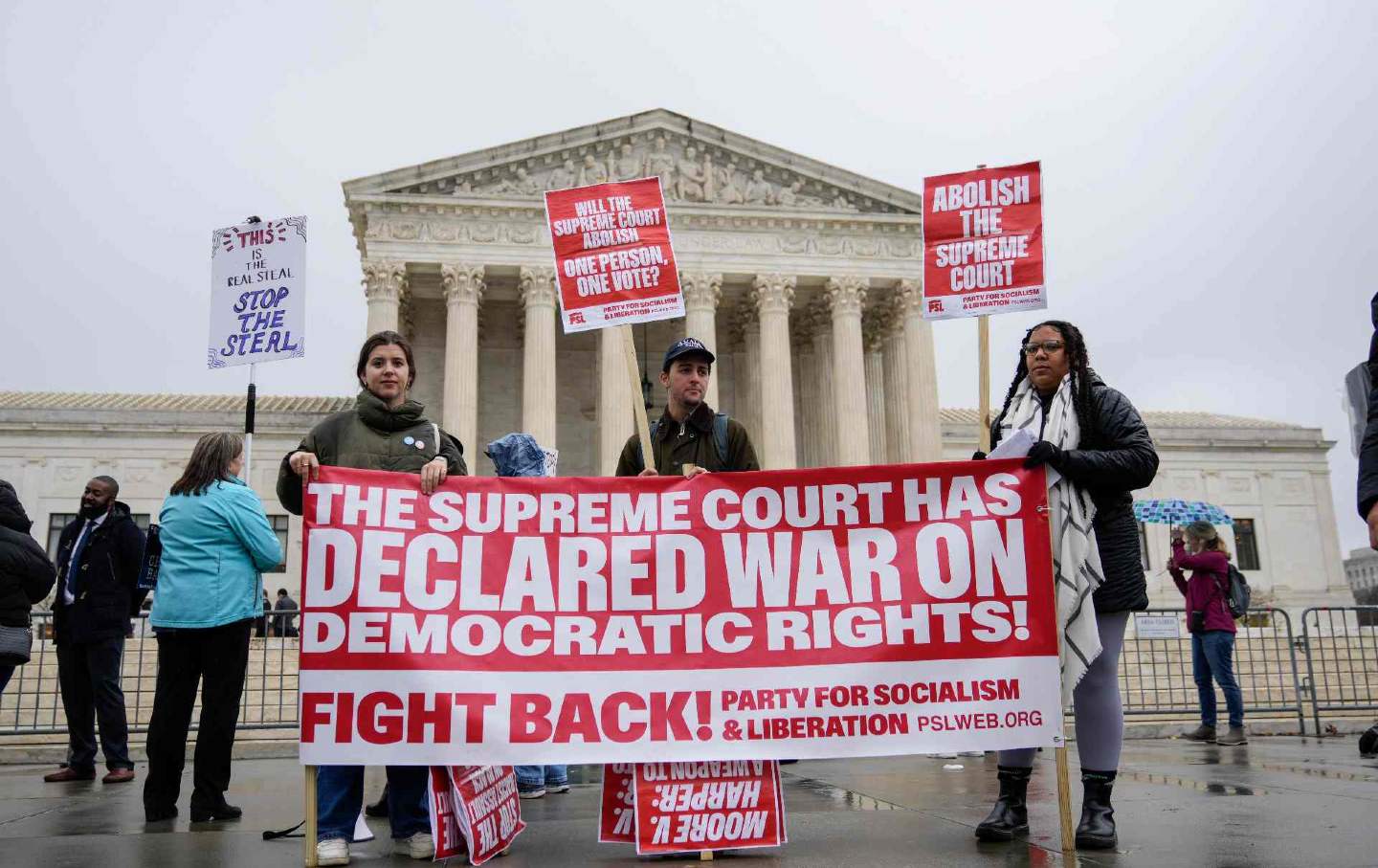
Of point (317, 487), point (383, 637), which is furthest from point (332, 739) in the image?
point (317, 487)

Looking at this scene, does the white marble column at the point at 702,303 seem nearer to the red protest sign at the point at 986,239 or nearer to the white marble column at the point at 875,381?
the white marble column at the point at 875,381

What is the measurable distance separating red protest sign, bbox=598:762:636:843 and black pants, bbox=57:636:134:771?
228 inches

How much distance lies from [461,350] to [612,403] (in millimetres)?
4906

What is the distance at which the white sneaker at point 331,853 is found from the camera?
15.1 feet

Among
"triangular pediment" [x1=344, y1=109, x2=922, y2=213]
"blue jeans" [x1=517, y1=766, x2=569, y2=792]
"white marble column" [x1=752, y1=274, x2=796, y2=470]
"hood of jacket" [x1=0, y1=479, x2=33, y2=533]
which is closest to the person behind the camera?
"blue jeans" [x1=517, y1=766, x2=569, y2=792]

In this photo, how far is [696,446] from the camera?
6.14 metres

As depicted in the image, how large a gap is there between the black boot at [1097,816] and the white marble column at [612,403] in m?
27.8

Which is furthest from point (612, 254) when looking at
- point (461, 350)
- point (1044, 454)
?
point (461, 350)

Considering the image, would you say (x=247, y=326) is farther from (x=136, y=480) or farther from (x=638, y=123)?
(x=136, y=480)

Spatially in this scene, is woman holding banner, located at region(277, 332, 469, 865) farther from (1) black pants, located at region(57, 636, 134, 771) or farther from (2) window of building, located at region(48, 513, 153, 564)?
(2) window of building, located at region(48, 513, 153, 564)

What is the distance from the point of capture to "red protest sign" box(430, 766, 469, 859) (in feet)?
15.4

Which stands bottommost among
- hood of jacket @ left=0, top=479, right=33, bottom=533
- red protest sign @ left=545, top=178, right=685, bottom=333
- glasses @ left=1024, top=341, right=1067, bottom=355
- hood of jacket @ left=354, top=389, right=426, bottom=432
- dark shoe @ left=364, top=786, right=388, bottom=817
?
dark shoe @ left=364, top=786, right=388, bottom=817

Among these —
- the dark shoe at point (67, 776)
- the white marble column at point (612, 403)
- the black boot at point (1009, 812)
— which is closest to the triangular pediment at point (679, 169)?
the white marble column at point (612, 403)

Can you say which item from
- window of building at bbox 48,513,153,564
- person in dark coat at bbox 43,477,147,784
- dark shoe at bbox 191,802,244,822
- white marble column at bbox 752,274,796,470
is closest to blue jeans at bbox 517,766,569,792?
dark shoe at bbox 191,802,244,822
